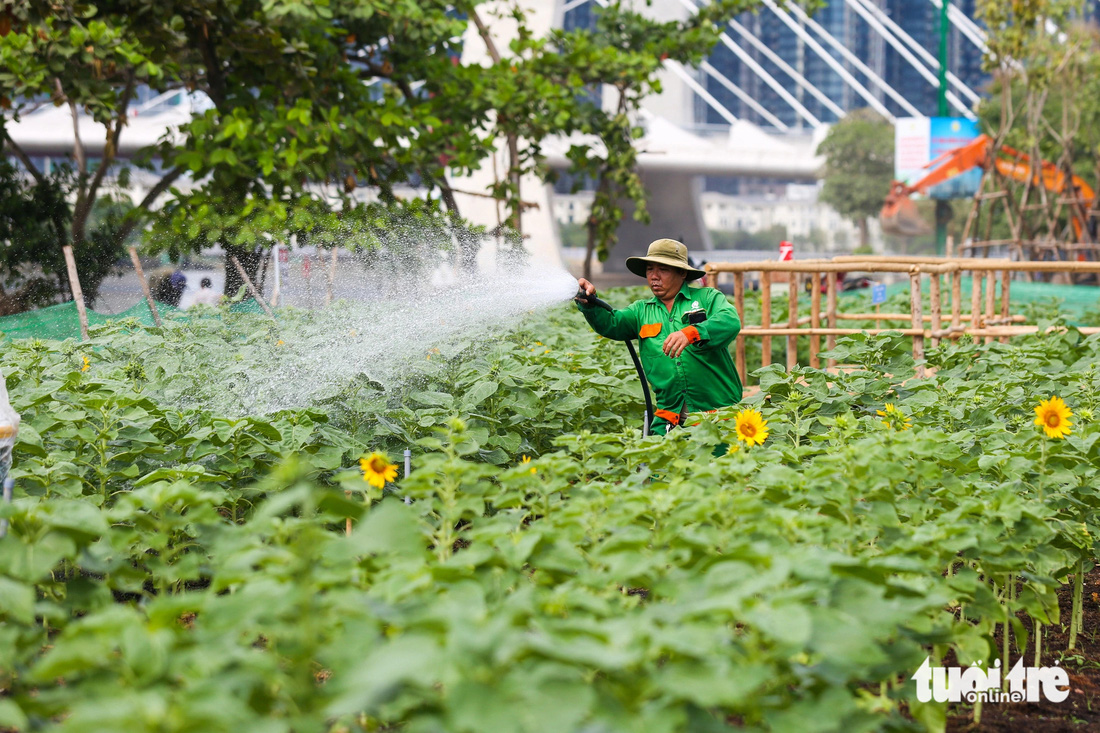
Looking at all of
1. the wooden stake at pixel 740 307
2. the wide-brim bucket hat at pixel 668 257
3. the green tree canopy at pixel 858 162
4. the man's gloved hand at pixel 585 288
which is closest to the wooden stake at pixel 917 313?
the wooden stake at pixel 740 307

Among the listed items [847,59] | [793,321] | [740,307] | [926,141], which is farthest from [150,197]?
[847,59]

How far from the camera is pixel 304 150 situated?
28.6 feet

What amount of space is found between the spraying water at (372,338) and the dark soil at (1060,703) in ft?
8.22

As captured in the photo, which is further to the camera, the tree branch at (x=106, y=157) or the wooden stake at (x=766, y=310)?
the tree branch at (x=106, y=157)

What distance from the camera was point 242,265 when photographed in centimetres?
1012

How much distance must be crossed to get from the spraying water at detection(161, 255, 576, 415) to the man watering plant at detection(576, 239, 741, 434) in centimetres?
31

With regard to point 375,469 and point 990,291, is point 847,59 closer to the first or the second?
point 990,291

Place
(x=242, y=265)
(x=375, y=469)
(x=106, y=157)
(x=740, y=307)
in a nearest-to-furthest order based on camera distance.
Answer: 1. (x=375, y=469)
2. (x=740, y=307)
3. (x=242, y=265)
4. (x=106, y=157)

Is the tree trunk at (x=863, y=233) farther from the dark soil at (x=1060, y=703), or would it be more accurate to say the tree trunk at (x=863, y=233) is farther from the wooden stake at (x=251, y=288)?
the dark soil at (x=1060, y=703)

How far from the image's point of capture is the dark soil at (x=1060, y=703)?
308cm

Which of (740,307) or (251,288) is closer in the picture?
(740,307)

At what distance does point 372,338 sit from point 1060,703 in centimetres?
398

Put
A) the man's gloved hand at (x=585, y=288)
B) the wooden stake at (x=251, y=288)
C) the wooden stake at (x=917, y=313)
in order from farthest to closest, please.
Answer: the wooden stake at (x=251, y=288)
the wooden stake at (x=917, y=313)
the man's gloved hand at (x=585, y=288)

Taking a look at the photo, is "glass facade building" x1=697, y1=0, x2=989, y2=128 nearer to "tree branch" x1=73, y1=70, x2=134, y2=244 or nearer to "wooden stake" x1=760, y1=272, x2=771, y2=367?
"tree branch" x1=73, y1=70, x2=134, y2=244
